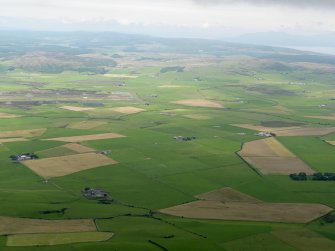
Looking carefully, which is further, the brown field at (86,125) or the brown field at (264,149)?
the brown field at (86,125)

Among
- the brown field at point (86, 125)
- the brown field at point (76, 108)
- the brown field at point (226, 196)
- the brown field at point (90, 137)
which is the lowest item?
the brown field at point (76, 108)

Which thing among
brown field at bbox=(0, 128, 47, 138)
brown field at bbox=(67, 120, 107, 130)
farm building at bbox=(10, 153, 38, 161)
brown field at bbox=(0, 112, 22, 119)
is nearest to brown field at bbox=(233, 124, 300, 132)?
brown field at bbox=(67, 120, 107, 130)

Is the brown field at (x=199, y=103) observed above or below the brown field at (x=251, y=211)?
below

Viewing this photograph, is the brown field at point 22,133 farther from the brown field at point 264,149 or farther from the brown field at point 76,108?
the brown field at point 264,149

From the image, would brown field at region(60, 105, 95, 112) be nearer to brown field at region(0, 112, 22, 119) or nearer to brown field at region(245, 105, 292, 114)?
brown field at region(0, 112, 22, 119)

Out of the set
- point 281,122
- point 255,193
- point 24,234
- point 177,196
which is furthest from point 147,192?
point 281,122

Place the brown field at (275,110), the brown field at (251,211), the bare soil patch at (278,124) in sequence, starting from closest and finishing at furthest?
the brown field at (251,211) → the bare soil patch at (278,124) → the brown field at (275,110)

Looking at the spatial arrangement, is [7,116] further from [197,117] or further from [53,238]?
[53,238]

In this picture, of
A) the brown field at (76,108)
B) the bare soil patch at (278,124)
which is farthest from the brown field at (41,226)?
the brown field at (76,108)
